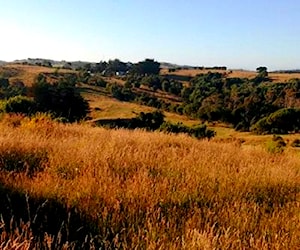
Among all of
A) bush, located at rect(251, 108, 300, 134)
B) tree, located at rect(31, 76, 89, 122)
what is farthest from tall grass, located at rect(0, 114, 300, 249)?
bush, located at rect(251, 108, 300, 134)

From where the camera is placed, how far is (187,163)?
6035 millimetres

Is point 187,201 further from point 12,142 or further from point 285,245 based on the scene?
point 12,142

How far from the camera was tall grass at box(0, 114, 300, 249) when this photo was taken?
336 cm

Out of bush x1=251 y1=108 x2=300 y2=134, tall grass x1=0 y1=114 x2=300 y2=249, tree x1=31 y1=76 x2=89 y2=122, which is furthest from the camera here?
bush x1=251 y1=108 x2=300 y2=134

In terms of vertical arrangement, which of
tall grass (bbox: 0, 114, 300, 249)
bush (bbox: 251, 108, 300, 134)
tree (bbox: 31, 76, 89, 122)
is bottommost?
bush (bbox: 251, 108, 300, 134)

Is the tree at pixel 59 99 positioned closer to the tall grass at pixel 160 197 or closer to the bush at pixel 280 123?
the bush at pixel 280 123

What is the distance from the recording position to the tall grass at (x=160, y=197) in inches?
132

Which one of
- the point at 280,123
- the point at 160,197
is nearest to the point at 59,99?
the point at 280,123

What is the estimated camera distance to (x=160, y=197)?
4.28 m

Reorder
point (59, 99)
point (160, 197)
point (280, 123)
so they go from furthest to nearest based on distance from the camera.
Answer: point (280, 123), point (59, 99), point (160, 197)

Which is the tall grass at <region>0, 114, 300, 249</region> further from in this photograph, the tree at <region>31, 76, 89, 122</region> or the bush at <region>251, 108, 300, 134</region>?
the bush at <region>251, 108, 300, 134</region>

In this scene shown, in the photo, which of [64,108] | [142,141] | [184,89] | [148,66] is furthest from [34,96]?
[148,66]

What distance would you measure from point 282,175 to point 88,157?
9.01 ft

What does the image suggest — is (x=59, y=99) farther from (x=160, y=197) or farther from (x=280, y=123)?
(x=160, y=197)
